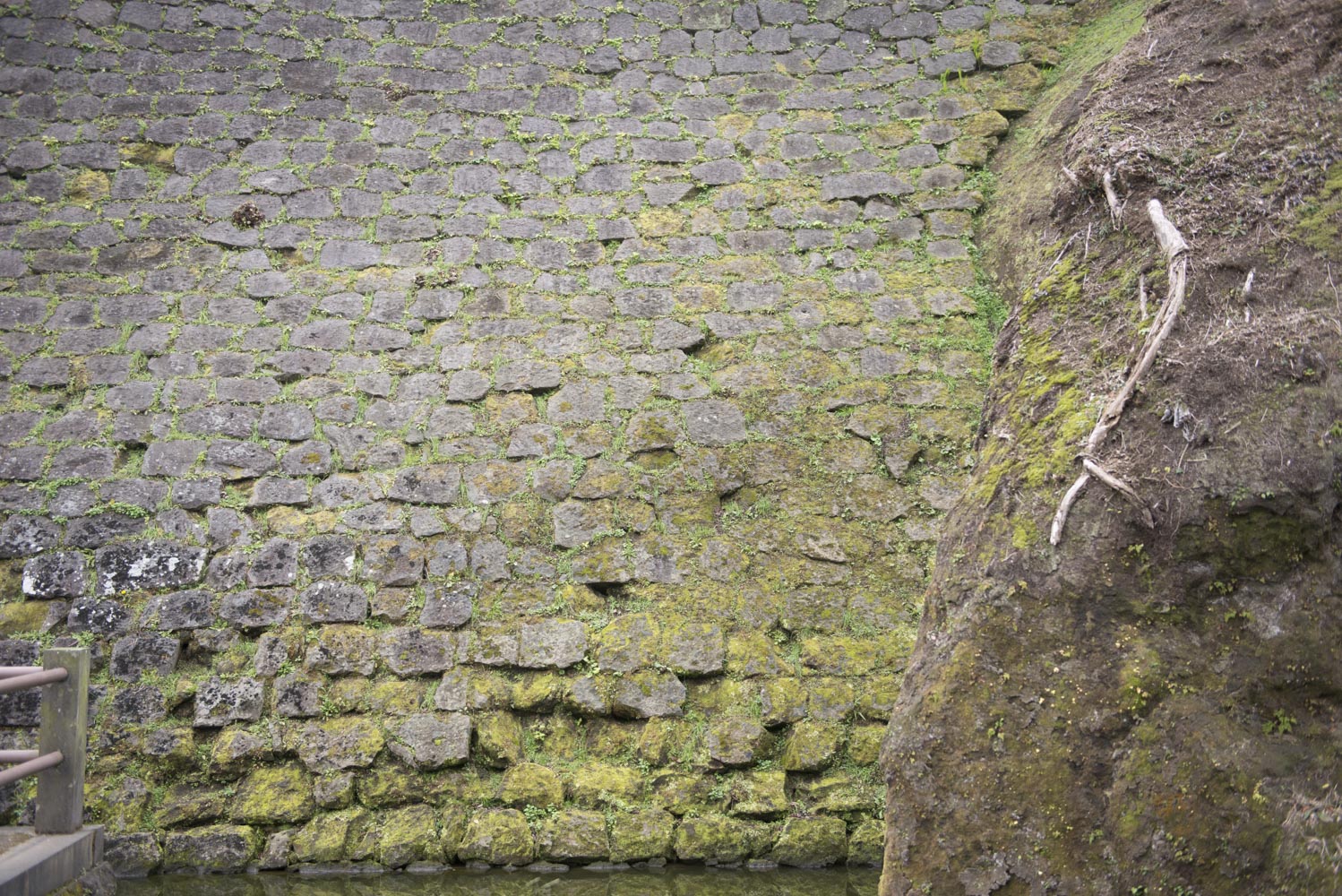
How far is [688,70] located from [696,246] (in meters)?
1.07

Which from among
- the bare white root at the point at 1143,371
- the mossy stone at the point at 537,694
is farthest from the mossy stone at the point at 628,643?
the bare white root at the point at 1143,371

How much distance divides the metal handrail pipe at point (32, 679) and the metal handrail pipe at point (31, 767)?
20 centimetres

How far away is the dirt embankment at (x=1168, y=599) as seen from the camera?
193 centimetres

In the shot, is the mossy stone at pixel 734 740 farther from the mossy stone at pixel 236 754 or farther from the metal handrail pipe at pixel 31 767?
the metal handrail pipe at pixel 31 767

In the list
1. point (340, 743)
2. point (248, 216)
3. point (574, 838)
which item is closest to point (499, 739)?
point (574, 838)

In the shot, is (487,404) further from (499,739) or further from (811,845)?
(811,845)

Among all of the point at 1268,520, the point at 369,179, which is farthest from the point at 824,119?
the point at 1268,520

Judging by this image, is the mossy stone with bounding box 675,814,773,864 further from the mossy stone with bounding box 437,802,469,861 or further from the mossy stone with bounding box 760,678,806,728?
the mossy stone with bounding box 437,802,469,861

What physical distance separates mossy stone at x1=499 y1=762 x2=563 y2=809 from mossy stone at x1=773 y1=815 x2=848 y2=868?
77cm

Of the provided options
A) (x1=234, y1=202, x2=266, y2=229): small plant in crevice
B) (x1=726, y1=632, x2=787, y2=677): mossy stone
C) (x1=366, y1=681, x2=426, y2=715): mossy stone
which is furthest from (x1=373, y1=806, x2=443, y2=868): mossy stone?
(x1=234, y1=202, x2=266, y2=229): small plant in crevice

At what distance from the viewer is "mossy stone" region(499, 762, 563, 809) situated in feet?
11.9

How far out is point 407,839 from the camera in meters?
3.57

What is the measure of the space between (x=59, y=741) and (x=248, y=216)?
8.85ft

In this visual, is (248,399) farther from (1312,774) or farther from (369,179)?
(1312,774)
